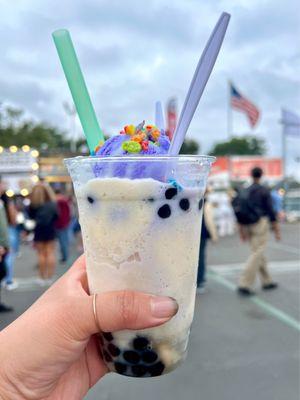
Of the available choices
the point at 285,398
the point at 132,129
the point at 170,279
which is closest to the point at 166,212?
the point at 170,279

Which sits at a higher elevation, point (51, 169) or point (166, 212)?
point (166, 212)

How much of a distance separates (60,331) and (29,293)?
17.1ft

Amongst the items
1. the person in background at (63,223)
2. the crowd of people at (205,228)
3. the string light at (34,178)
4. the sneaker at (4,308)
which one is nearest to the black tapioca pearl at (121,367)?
the crowd of people at (205,228)

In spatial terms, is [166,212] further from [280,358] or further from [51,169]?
[51,169]

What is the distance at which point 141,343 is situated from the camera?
1.36 metres

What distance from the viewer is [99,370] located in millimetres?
1636

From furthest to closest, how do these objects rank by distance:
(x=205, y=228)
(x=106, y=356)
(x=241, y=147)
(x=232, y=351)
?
(x=241, y=147) < (x=205, y=228) < (x=232, y=351) < (x=106, y=356)

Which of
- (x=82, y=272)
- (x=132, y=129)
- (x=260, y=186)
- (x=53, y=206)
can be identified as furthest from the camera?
(x=53, y=206)

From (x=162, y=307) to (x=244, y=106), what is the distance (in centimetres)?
1862

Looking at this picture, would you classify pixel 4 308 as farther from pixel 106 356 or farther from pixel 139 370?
pixel 139 370

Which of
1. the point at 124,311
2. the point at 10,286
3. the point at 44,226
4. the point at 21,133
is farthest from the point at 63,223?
the point at 21,133

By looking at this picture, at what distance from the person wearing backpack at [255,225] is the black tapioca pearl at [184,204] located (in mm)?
4830

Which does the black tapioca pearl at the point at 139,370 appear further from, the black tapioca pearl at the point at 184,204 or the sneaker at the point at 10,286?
the sneaker at the point at 10,286

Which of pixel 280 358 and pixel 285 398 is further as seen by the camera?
pixel 280 358
